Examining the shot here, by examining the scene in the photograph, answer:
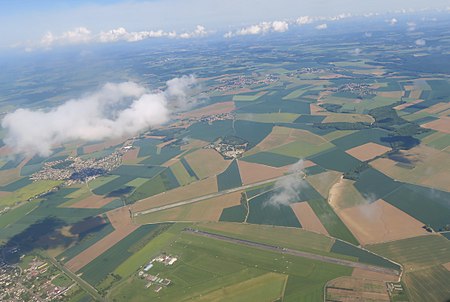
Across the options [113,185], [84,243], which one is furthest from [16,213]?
[84,243]

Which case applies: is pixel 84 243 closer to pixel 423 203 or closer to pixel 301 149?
pixel 301 149

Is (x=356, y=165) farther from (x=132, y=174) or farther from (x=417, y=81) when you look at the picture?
(x=417, y=81)

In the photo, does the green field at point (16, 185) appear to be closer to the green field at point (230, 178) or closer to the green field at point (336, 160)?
the green field at point (230, 178)

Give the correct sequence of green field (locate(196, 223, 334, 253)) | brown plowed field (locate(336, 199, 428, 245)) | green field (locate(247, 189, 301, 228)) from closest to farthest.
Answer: brown plowed field (locate(336, 199, 428, 245)) < green field (locate(196, 223, 334, 253)) < green field (locate(247, 189, 301, 228))

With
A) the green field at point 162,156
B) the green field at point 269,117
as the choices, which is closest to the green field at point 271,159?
the green field at point 162,156

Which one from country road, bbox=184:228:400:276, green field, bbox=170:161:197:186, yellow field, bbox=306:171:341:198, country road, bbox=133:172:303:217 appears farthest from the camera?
green field, bbox=170:161:197:186

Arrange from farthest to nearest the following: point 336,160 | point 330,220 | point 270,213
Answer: point 336,160
point 270,213
point 330,220

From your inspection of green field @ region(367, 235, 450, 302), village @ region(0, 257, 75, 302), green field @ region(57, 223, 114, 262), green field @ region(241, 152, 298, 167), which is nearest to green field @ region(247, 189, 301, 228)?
green field @ region(367, 235, 450, 302)

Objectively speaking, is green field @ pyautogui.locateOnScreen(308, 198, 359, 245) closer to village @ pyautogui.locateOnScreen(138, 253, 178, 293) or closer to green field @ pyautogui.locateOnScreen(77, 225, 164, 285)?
village @ pyautogui.locateOnScreen(138, 253, 178, 293)
